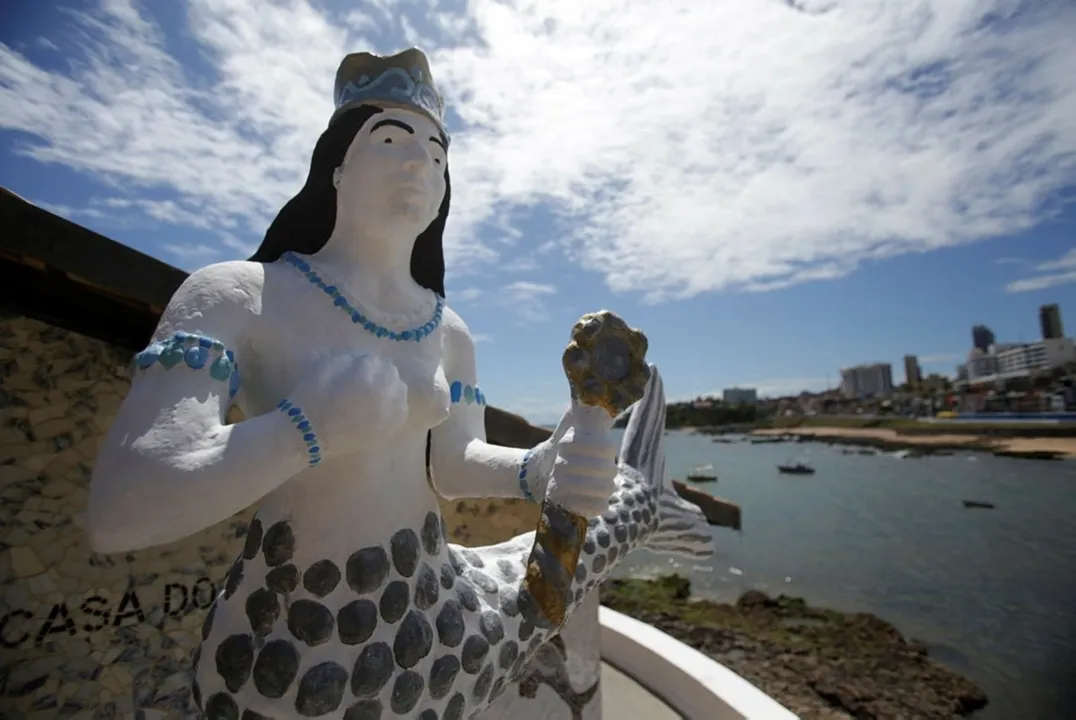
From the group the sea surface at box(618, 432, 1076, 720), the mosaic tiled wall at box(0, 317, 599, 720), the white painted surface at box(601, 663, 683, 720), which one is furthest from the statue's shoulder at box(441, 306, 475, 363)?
the sea surface at box(618, 432, 1076, 720)

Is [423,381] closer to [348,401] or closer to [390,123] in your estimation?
[348,401]

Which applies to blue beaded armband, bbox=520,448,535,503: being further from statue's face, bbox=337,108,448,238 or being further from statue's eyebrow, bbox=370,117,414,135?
statue's eyebrow, bbox=370,117,414,135

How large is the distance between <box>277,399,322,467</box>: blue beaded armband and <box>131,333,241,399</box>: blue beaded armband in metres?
0.15

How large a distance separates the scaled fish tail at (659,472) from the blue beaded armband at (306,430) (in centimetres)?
120

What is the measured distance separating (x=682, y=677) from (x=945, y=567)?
41.2 ft

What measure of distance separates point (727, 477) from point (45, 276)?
29.3 meters

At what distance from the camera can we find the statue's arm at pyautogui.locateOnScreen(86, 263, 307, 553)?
876 mm

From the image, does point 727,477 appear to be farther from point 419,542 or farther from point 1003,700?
point 419,542

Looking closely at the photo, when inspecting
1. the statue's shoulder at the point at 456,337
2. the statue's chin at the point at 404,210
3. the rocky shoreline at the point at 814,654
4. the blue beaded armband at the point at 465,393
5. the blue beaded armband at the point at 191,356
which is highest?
the statue's chin at the point at 404,210

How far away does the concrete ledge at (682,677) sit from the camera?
8.71 feet

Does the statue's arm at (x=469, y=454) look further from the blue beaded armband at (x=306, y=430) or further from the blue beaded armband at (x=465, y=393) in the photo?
the blue beaded armband at (x=306, y=430)

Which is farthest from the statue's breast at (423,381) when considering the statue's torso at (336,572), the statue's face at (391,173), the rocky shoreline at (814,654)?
the rocky shoreline at (814,654)

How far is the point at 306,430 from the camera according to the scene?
961 millimetres

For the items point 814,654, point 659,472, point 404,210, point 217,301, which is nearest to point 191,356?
point 217,301
